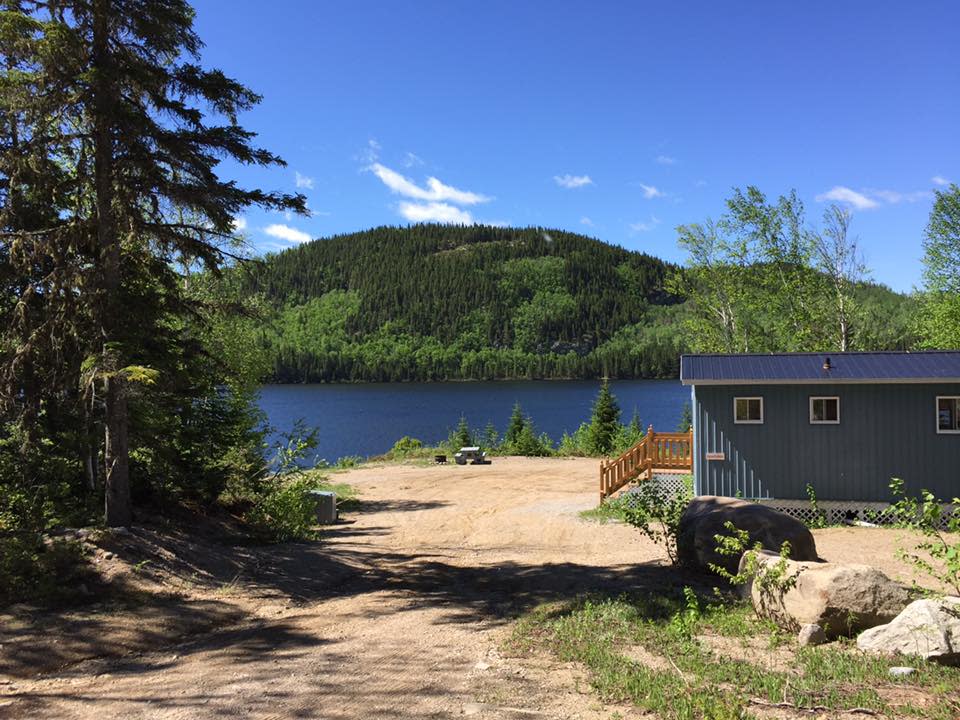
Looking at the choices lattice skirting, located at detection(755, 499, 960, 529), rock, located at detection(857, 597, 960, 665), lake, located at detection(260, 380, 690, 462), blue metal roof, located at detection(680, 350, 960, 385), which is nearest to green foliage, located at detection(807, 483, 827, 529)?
lattice skirting, located at detection(755, 499, 960, 529)

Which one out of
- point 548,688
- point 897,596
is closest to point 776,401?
point 897,596

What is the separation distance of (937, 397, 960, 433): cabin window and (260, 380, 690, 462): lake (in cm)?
3941

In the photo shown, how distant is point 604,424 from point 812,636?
2883cm

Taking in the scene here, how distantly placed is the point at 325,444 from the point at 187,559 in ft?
170

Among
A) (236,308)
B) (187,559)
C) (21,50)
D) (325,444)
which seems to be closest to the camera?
(21,50)

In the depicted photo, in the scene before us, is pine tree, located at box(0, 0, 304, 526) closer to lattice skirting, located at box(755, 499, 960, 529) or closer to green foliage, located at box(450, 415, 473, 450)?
lattice skirting, located at box(755, 499, 960, 529)

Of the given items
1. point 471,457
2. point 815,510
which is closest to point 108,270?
point 815,510

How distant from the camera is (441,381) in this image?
195750 mm

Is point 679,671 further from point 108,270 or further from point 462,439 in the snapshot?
point 462,439

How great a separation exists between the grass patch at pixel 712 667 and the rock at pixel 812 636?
0.35ft

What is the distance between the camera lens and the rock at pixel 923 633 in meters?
5.89

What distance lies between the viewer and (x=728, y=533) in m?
10.1

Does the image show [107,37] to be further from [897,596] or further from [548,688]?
[897,596]

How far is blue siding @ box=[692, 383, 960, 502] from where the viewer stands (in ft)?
50.3
